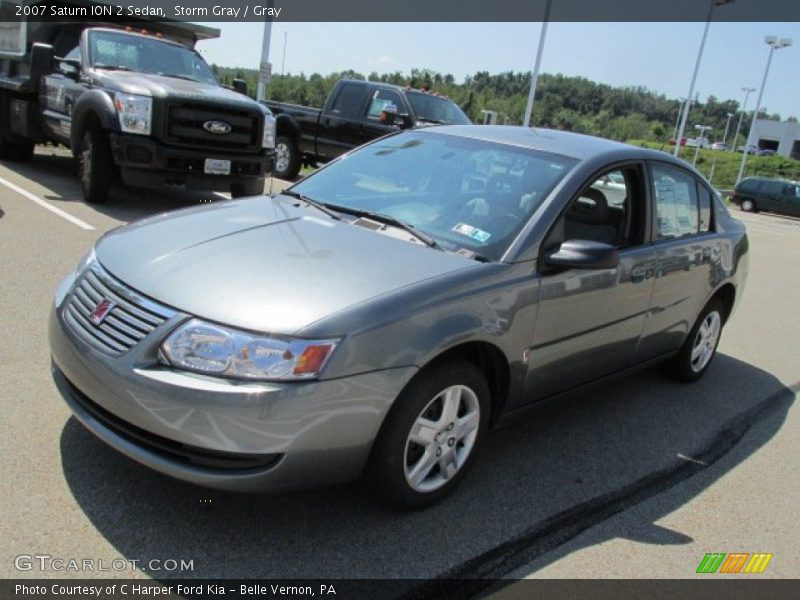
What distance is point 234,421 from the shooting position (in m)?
2.51

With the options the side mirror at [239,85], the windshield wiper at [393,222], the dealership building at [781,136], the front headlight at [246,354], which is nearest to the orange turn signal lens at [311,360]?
the front headlight at [246,354]

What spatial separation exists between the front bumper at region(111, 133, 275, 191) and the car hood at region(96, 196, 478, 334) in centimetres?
479

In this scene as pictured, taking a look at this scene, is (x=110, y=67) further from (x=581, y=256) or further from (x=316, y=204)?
(x=581, y=256)

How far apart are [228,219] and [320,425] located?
1420 mm

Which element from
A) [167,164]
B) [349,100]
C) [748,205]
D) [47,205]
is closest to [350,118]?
[349,100]

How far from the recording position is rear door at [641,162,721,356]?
4379 millimetres

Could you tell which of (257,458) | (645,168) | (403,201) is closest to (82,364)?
(257,458)

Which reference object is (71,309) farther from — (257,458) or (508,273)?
(508,273)

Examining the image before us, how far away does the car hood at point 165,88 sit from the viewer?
8.11m

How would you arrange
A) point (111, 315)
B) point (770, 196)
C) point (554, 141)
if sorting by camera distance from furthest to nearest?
point (770, 196)
point (554, 141)
point (111, 315)

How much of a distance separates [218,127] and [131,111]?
99 centimetres

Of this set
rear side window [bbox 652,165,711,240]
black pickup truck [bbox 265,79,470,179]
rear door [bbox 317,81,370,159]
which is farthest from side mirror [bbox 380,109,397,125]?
rear side window [bbox 652,165,711,240]

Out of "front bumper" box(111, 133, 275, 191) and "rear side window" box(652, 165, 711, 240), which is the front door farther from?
"front bumper" box(111, 133, 275, 191)

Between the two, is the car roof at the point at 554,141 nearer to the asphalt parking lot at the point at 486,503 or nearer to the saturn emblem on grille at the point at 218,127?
the asphalt parking lot at the point at 486,503
